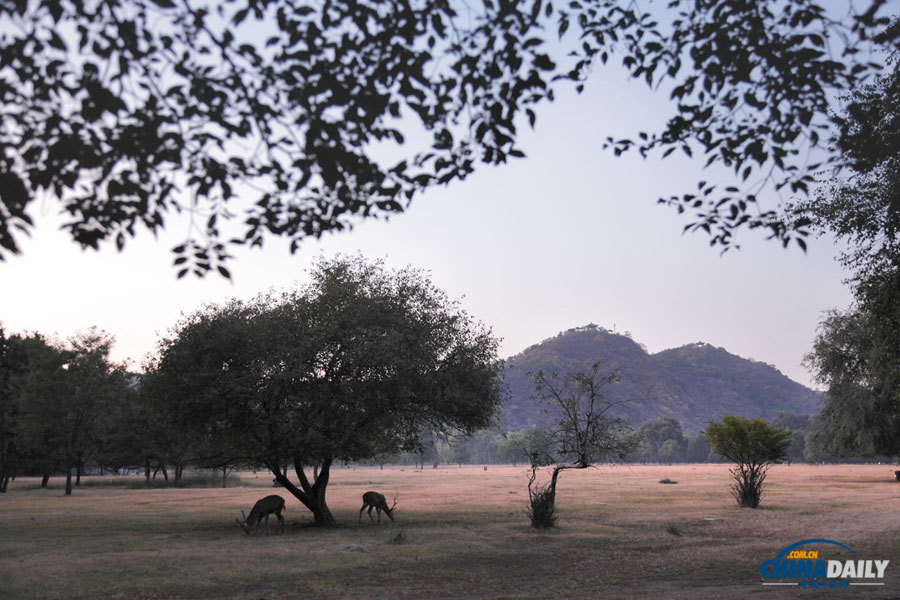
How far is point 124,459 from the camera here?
241ft

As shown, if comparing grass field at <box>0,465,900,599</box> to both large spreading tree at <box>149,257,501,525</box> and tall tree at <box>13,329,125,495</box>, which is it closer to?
large spreading tree at <box>149,257,501,525</box>

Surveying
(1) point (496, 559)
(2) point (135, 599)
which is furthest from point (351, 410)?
(2) point (135, 599)

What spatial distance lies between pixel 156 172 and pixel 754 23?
23.6 ft

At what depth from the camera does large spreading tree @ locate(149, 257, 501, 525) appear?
23891 millimetres

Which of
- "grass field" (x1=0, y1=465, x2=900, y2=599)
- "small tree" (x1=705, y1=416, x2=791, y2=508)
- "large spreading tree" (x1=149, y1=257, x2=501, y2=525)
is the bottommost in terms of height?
"grass field" (x1=0, y1=465, x2=900, y2=599)

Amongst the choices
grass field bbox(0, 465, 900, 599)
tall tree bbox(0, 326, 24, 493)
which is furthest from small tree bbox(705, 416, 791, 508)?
tall tree bbox(0, 326, 24, 493)

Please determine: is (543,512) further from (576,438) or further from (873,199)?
(873,199)

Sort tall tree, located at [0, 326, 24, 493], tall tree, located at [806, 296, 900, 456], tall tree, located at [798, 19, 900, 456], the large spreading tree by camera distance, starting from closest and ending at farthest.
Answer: tall tree, located at [798, 19, 900, 456], the large spreading tree, tall tree, located at [806, 296, 900, 456], tall tree, located at [0, 326, 24, 493]

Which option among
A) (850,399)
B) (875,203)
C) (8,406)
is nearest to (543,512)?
(875,203)

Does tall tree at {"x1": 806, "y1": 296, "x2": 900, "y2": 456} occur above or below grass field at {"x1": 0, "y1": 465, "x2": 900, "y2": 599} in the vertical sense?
above

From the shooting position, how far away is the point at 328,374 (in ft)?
81.6

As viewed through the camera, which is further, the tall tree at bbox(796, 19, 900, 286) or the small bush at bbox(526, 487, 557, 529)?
the small bush at bbox(526, 487, 557, 529)

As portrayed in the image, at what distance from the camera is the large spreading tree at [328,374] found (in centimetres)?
2389

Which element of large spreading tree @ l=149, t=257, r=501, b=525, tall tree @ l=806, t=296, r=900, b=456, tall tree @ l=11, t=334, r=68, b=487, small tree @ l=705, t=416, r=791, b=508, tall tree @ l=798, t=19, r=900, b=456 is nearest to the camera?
tall tree @ l=798, t=19, r=900, b=456
